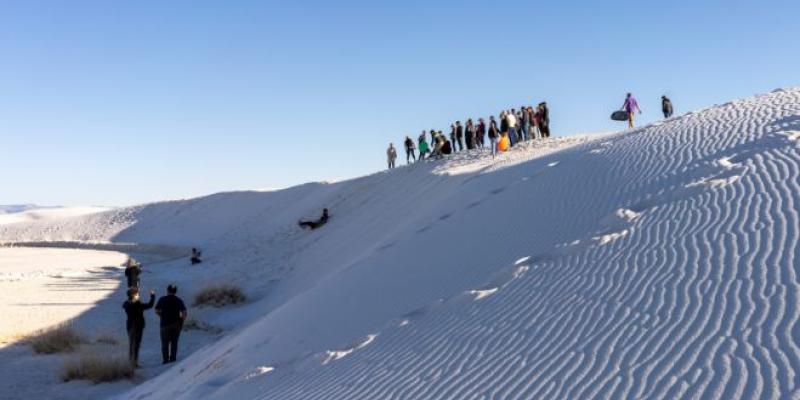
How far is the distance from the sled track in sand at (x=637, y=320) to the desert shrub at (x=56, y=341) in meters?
7.49

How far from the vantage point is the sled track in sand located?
4477 millimetres

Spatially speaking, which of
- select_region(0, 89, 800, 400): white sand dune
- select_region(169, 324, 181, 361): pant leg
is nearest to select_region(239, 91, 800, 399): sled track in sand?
select_region(0, 89, 800, 400): white sand dune

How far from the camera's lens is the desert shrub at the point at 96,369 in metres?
11.3

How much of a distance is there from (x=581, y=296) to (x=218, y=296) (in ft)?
44.7

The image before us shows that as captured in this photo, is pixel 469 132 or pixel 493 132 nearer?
pixel 493 132

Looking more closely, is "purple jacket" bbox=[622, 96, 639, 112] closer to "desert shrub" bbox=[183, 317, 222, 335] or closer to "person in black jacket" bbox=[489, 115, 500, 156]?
"person in black jacket" bbox=[489, 115, 500, 156]

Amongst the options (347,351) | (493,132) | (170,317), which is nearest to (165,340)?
(170,317)

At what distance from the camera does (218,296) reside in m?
18.6

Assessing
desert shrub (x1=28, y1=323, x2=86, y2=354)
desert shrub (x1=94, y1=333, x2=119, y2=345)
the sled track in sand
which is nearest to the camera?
the sled track in sand

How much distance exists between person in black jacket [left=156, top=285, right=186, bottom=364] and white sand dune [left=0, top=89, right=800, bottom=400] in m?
1.41

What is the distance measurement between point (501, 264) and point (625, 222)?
1350 millimetres

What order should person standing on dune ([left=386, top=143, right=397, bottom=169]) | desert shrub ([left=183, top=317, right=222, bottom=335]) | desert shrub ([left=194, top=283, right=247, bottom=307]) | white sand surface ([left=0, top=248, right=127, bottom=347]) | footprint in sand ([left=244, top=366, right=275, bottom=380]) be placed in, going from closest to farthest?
footprint in sand ([left=244, top=366, right=275, bottom=380])
desert shrub ([left=183, top=317, right=222, bottom=335])
white sand surface ([left=0, top=248, right=127, bottom=347])
desert shrub ([left=194, top=283, right=247, bottom=307])
person standing on dune ([left=386, top=143, right=397, bottom=169])

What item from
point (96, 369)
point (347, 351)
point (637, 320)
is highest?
point (637, 320)

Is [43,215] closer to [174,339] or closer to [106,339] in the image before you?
[106,339]
